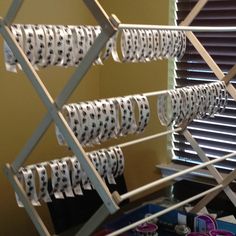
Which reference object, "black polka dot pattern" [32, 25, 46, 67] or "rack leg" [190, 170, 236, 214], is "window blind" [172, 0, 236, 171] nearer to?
"rack leg" [190, 170, 236, 214]

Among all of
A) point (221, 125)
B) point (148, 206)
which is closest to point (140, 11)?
point (221, 125)

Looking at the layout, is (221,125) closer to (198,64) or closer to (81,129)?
(198,64)

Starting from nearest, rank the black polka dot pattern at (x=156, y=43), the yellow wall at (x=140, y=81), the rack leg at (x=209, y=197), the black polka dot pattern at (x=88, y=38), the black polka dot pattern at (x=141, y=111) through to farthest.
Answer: the black polka dot pattern at (x=88, y=38) → the black polka dot pattern at (x=141, y=111) → the black polka dot pattern at (x=156, y=43) → the rack leg at (x=209, y=197) → the yellow wall at (x=140, y=81)

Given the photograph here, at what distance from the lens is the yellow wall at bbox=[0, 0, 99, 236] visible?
2.20 metres

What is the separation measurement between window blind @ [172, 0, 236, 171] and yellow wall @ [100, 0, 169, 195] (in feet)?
0.33

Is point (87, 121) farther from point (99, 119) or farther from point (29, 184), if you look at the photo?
point (29, 184)

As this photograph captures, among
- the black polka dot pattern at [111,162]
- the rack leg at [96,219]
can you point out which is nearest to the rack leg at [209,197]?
the black polka dot pattern at [111,162]

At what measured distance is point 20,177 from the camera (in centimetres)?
136

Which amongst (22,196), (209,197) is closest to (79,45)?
(22,196)

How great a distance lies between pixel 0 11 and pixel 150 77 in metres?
0.89

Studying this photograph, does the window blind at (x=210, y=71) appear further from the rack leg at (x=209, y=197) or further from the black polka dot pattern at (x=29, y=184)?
the black polka dot pattern at (x=29, y=184)

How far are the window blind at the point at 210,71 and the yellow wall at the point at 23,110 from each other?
655mm

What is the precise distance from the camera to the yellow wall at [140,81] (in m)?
2.42


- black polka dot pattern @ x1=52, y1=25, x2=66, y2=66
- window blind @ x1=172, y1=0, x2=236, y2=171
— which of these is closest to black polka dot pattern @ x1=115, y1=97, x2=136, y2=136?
black polka dot pattern @ x1=52, y1=25, x2=66, y2=66
